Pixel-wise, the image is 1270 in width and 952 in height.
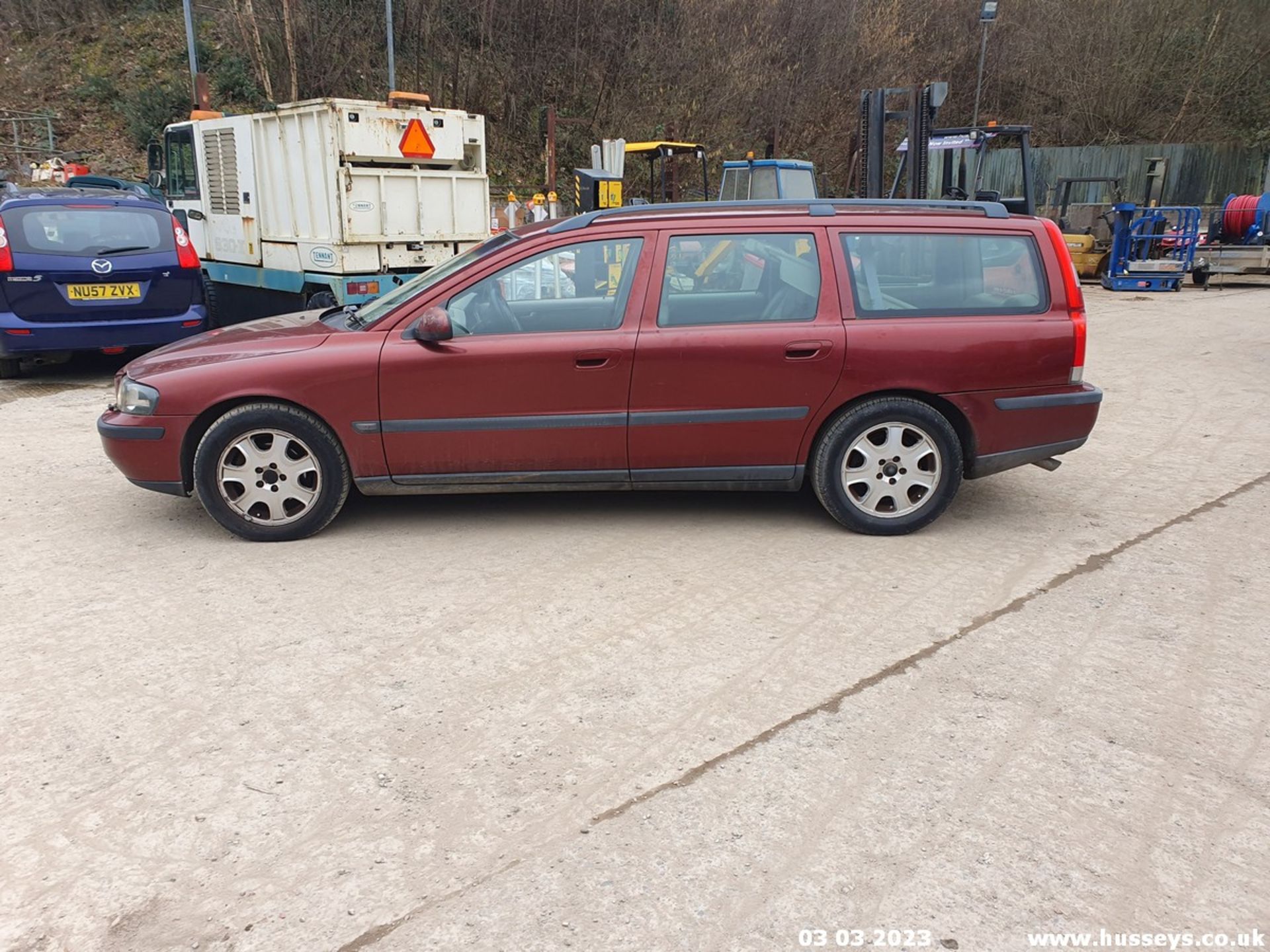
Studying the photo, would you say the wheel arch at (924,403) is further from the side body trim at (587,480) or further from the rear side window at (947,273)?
the rear side window at (947,273)

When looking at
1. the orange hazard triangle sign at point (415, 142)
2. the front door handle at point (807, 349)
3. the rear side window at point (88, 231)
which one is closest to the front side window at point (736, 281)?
the front door handle at point (807, 349)

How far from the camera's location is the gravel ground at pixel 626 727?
8.38ft

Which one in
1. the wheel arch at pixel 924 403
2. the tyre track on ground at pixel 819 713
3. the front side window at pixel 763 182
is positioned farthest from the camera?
the front side window at pixel 763 182

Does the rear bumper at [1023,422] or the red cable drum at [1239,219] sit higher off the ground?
the red cable drum at [1239,219]

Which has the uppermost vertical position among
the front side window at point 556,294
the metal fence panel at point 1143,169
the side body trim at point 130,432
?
the metal fence panel at point 1143,169

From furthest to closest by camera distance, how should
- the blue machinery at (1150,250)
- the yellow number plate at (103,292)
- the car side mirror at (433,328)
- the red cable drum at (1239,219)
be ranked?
the red cable drum at (1239,219) → the blue machinery at (1150,250) → the yellow number plate at (103,292) → the car side mirror at (433,328)

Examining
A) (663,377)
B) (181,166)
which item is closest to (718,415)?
(663,377)

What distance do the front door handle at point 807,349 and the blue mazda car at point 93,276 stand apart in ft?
21.8

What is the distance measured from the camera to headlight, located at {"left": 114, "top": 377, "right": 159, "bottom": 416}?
5.02 metres

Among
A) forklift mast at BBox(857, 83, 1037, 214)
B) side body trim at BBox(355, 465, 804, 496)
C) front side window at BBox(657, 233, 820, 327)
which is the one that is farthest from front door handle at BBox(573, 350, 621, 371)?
forklift mast at BBox(857, 83, 1037, 214)

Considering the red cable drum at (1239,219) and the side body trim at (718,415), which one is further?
the red cable drum at (1239,219)

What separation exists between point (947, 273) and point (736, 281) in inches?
43.9

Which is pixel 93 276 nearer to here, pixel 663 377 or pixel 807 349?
pixel 663 377

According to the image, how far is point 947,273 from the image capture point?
17.2 ft
